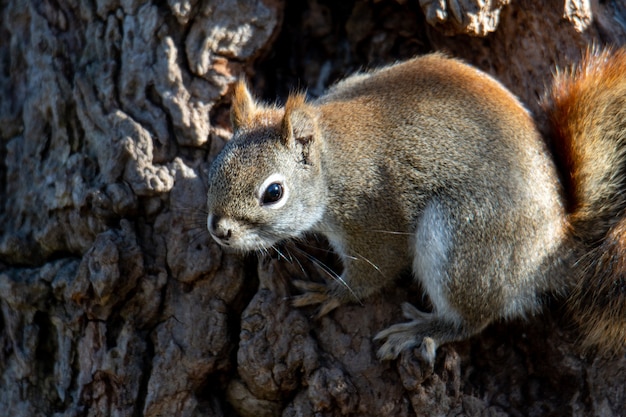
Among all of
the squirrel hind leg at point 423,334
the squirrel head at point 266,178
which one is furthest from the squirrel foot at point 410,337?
the squirrel head at point 266,178

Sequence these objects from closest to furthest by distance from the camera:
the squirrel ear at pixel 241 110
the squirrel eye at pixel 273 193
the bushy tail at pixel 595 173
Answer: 1. the bushy tail at pixel 595 173
2. the squirrel eye at pixel 273 193
3. the squirrel ear at pixel 241 110

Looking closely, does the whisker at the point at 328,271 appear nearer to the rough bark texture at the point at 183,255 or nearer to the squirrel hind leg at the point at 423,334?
the rough bark texture at the point at 183,255

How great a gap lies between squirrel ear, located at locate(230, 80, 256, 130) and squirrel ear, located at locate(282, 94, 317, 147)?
0.17m

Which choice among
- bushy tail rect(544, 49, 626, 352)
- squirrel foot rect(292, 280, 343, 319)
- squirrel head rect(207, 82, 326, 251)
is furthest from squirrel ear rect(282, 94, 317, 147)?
bushy tail rect(544, 49, 626, 352)

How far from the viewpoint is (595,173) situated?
235 cm

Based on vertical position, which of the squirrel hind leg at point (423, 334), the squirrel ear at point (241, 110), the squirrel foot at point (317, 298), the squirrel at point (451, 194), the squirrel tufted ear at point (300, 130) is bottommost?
the squirrel hind leg at point (423, 334)

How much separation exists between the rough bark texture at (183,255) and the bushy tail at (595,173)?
0.14m

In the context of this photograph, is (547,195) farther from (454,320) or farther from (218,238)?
(218,238)

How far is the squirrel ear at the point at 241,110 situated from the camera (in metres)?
2.52

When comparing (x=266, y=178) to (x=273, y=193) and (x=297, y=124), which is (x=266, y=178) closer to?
(x=273, y=193)

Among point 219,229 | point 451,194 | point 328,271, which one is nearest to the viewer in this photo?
point 219,229

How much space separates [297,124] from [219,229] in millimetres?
456

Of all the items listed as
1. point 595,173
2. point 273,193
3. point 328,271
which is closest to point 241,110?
point 273,193

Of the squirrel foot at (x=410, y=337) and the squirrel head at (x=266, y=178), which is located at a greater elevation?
the squirrel head at (x=266, y=178)
